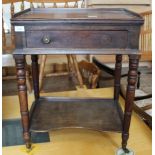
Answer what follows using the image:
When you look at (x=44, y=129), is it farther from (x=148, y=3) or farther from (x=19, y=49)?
(x=148, y=3)

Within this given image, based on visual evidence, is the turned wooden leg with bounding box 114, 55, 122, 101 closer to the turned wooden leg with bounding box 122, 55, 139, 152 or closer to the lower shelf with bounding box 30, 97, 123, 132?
the lower shelf with bounding box 30, 97, 123, 132

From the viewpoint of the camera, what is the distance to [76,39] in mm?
1059


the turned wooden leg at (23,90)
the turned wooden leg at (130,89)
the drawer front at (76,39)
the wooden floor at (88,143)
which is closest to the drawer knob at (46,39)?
the drawer front at (76,39)

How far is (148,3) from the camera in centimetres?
247

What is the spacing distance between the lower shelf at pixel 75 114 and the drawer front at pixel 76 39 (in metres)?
0.45

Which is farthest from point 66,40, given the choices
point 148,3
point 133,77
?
point 148,3

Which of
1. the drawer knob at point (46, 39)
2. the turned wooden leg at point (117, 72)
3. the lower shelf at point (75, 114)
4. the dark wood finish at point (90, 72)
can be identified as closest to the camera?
the drawer knob at point (46, 39)

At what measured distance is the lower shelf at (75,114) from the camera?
1277 millimetres

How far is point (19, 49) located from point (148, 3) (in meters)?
1.82

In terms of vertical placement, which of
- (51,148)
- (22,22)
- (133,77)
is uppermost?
(22,22)

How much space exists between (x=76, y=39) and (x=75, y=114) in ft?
1.69

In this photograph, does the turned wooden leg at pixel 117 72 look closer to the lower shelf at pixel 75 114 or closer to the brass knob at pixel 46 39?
the lower shelf at pixel 75 114

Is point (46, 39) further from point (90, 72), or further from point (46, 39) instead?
point (90, 72)

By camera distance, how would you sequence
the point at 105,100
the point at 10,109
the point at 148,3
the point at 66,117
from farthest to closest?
the point at 148,3, the point at 10,109, the point at 105,100, the point at 66,117
